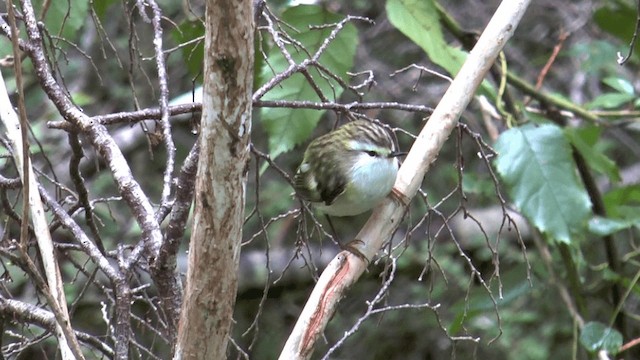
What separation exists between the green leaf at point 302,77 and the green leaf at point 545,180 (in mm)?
673

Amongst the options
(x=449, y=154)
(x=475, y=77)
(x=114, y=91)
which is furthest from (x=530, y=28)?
(x=475, y=77)

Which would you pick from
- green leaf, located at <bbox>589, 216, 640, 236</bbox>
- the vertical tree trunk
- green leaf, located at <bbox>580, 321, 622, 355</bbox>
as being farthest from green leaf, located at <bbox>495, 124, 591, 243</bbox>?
the vertical tree trunk

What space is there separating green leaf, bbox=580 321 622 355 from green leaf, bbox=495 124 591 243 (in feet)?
1.97

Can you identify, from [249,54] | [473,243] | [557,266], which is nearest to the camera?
[249,54]

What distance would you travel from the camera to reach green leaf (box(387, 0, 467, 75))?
2.30 meters

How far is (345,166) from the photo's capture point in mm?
2510

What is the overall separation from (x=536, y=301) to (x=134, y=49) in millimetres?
3780

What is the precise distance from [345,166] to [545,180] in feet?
2.14

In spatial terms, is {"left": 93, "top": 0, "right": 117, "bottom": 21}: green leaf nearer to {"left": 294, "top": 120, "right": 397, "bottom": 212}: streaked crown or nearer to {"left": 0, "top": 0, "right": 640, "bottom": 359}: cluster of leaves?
{"left": 0, "top": 0, "right": 640, "bottom": 359}: cluster of leaves

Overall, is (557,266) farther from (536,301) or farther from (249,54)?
(249,54)

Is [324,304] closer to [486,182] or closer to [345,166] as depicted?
[345,166]

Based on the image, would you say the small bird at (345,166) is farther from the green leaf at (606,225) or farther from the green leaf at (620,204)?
the green leaf at (620,204)

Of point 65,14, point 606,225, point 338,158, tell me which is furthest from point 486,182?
point 65,14

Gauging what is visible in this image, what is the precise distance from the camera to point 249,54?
1247mm
